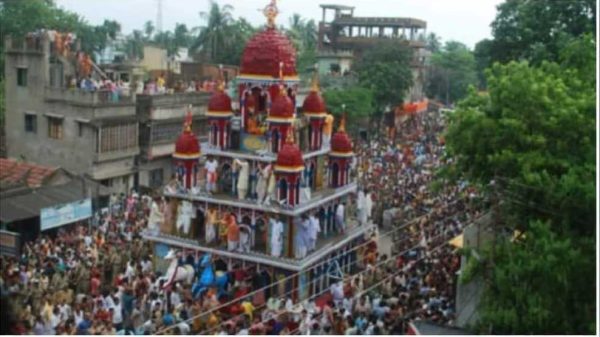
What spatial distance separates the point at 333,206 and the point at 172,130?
495 inches

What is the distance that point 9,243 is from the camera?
15.0 metres

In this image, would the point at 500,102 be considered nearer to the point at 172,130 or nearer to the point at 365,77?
the point at 172,130

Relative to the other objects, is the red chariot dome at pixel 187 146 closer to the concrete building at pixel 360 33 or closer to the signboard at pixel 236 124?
the signboard at pixel 236 124

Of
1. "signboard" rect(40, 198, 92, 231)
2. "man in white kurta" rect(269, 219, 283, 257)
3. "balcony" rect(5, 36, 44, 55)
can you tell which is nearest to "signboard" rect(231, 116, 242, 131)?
"man in white kurta" rect(269, 219, 283, 257)

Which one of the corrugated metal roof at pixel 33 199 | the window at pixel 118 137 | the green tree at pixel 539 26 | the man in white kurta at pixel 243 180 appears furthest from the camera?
the window at pixel 118 137

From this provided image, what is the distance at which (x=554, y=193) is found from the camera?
1180cm

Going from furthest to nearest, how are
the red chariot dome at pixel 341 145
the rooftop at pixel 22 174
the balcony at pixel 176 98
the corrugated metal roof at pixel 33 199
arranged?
the balcony at pixel 176 98 → the rooftop at pixel 22 174 → the corrugated metal roof at pixel 33 199 → the red chariot dome at pixel 341 145

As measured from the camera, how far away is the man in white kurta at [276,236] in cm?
1599

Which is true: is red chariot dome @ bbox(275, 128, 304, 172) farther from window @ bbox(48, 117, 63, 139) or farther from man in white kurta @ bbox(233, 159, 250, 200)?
window @ bbox(48, 117, 63, 139)

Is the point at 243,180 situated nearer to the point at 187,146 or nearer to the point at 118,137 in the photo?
the point at 187,146

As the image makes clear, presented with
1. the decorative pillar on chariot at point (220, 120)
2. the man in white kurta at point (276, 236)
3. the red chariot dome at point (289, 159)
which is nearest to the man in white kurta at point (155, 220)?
the decorative pillar on chariot at point (220, 120)

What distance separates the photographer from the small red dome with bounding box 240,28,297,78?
17.4m

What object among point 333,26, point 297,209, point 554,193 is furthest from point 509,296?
point 333,26

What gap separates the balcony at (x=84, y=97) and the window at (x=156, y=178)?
3.01m
